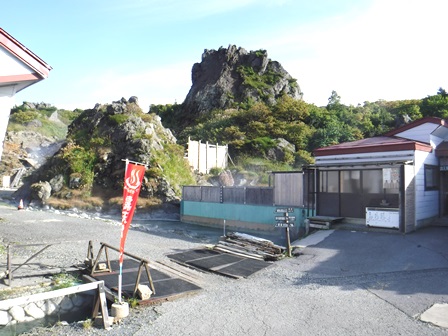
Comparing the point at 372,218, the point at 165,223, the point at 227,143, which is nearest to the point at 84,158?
the point at 165,223

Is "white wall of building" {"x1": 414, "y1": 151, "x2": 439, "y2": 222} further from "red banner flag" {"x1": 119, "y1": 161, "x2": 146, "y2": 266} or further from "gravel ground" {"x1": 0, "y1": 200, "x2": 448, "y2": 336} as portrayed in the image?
"red banner flag" {"x1": 119, "y1": 161, "x2": 146, "y2": 266}

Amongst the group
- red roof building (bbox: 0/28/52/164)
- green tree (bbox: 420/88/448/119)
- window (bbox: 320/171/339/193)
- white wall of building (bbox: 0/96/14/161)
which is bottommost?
window (bbox: 320/171/339/193)

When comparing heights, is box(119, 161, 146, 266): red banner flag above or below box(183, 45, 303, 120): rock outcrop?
below

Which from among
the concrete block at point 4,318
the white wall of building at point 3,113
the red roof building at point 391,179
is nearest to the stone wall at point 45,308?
the concrete block at point 4,318

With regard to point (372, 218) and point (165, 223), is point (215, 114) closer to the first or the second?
point (165, 223)

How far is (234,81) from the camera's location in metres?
64.6

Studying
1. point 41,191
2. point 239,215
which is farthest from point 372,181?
point 41,191

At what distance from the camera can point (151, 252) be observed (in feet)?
46.2

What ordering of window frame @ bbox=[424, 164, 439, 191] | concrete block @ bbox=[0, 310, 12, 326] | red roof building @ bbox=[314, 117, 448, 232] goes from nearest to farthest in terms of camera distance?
1. concrete block @ bbox=[0, 310, 12, 326]
2. red roof building @ bbox=[314, 117, 448, 232]
3. window frame @ bbox=[424, 164, 439, 191]

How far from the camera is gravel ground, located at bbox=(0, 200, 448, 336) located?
23.4ft

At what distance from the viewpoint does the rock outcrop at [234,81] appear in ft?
201

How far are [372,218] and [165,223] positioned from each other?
15.7m

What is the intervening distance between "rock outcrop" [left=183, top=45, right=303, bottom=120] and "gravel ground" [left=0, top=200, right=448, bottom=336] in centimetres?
5005

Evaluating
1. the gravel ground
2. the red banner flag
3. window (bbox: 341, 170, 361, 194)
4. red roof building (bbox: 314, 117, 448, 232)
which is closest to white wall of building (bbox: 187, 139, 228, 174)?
red roof building (bbox: 314, 117, 448, 232)
